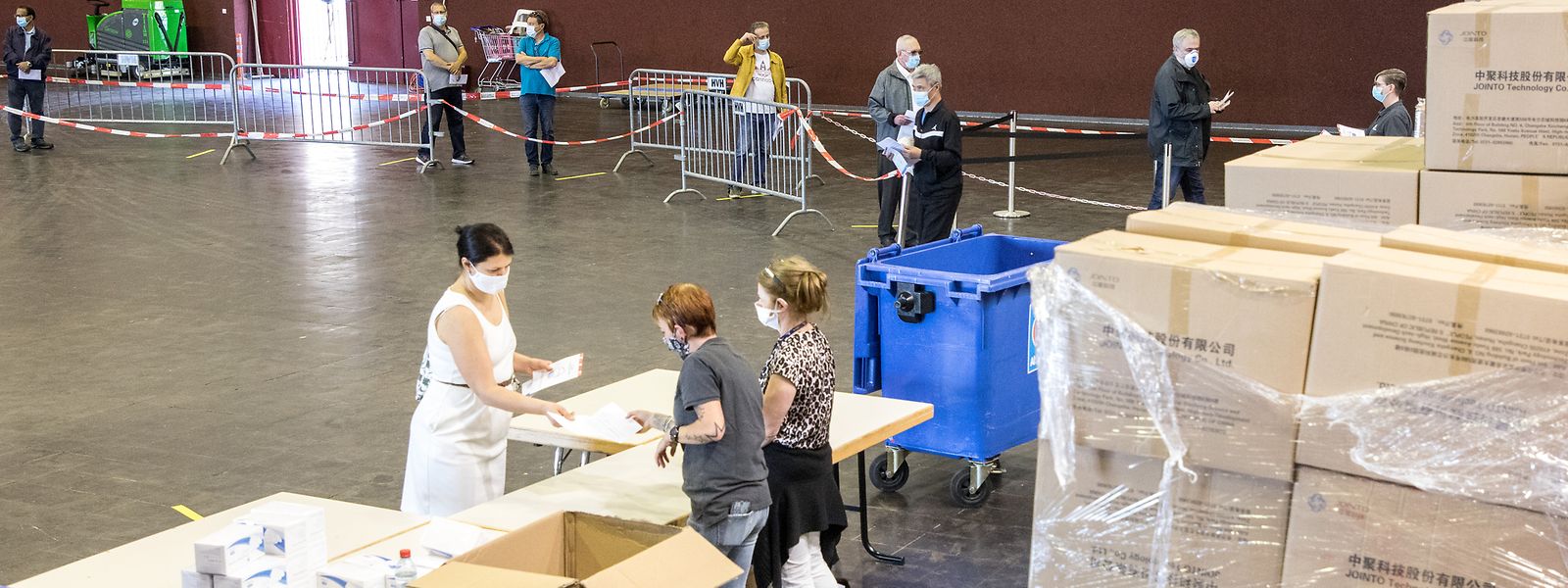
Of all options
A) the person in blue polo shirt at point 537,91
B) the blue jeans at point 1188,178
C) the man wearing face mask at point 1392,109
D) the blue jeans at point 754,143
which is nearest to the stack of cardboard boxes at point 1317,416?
the man wearing face mask at point 1392,109

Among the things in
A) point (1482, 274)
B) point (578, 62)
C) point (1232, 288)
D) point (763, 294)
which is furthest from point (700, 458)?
point (578, 62)

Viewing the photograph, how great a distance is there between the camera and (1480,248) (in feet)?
10.4

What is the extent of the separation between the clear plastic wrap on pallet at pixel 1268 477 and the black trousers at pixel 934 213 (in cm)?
575

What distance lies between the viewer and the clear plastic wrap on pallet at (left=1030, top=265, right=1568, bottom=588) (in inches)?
109

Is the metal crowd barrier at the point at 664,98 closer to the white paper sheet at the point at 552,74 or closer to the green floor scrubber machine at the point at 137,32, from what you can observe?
the white paper sheet at the point at 552,74

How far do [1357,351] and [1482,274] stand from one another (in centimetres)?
30

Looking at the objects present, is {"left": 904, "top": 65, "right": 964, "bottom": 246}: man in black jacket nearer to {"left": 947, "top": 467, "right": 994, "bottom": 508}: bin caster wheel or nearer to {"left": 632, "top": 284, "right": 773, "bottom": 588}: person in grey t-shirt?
{"left": 947, "top": 467, "right": 994, "bottom": 508}: bin caster wheel

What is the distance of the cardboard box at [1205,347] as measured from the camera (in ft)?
9.69

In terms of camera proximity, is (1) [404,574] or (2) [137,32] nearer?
(1) [404,574]

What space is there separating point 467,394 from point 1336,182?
274cm

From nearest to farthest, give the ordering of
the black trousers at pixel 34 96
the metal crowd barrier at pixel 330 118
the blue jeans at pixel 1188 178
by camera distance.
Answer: the blue jeans at pixel 1188 178
the metal crowd barrier at pixel 330 118
the black trousers at pixel 34 96

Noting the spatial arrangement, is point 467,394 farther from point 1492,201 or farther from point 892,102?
point 892,102

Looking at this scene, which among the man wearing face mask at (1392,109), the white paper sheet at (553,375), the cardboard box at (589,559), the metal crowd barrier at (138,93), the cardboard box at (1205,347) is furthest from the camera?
the metal crowd barrier at (138,93)

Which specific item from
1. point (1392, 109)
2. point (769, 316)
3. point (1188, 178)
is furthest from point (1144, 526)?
point (1188, 178)
